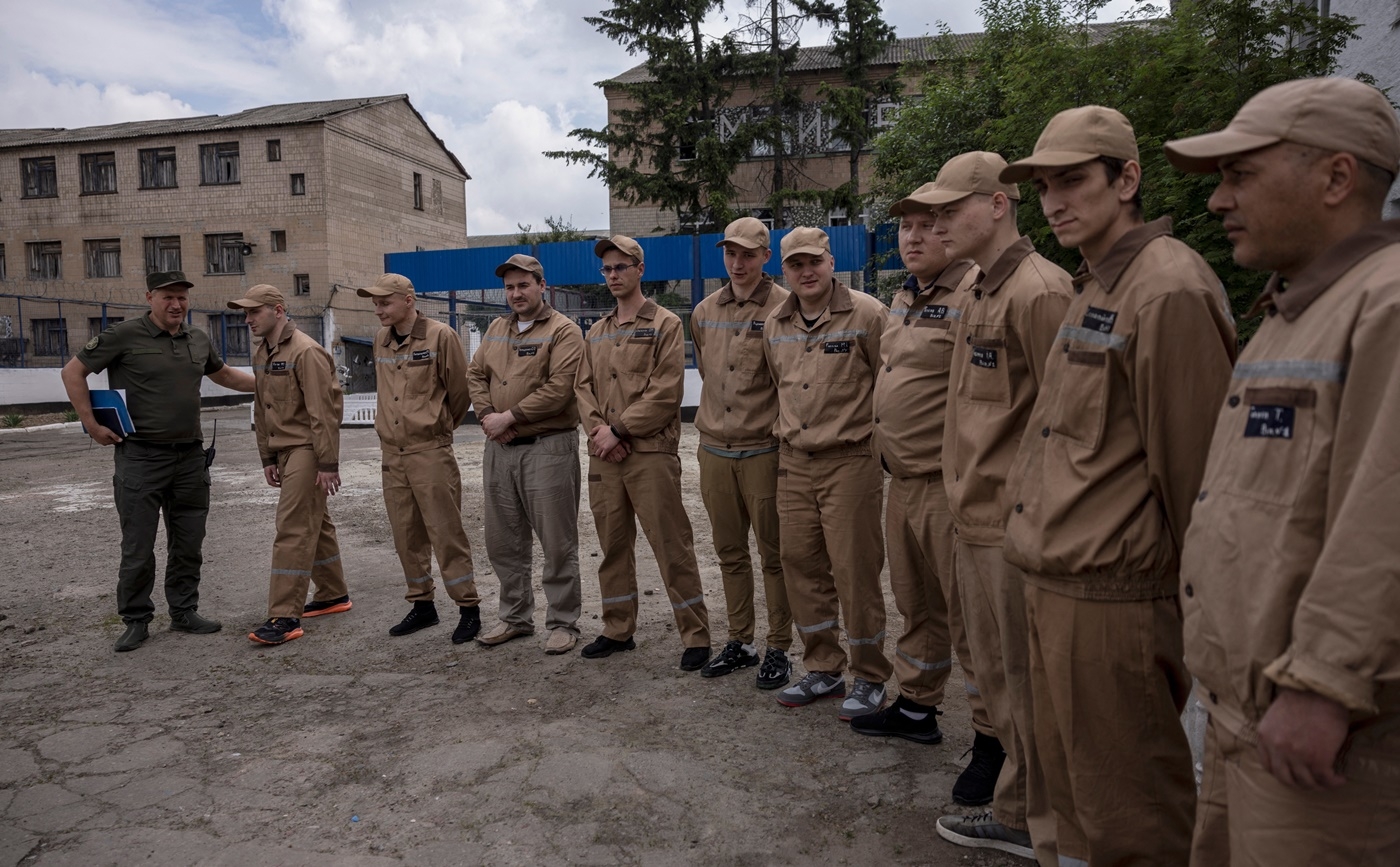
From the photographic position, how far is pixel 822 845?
3064 mm

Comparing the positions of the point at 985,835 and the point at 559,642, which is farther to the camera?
the point at 559,642

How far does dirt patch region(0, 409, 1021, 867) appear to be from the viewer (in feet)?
10.3

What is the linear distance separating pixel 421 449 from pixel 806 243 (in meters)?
2.64

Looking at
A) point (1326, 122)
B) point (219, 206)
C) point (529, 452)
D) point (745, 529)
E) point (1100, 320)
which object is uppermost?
point (219, 206)

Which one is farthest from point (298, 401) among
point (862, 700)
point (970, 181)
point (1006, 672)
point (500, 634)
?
point (1006, 672)

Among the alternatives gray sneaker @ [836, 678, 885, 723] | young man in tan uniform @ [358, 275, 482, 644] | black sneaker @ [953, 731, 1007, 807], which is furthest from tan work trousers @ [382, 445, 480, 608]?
black sneaker @ [953, 731, 1007, 807]

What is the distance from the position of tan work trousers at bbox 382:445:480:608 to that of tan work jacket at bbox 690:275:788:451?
1708 mm

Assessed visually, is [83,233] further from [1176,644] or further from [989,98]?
[1176,644]

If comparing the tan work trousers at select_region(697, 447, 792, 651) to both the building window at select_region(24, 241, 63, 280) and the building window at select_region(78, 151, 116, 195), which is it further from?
the building window at select_region(24, 241, 63, 280)

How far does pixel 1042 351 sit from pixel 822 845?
173 cm

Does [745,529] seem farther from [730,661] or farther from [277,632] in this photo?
[277,632]

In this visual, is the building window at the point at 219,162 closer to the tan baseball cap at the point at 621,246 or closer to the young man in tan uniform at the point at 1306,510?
the tan baseball cap at the point at 621,246

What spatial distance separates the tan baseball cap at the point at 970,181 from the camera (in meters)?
3.28

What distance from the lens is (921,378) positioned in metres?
3.49
